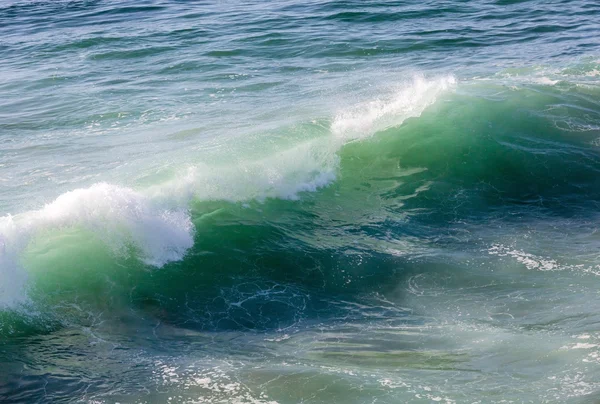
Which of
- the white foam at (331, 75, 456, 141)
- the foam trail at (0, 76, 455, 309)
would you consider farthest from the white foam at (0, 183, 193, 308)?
the white foam at (331, 75, 456, 141)

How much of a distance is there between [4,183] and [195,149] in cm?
317

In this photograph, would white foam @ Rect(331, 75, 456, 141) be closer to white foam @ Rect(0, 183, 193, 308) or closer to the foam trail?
the foam trail

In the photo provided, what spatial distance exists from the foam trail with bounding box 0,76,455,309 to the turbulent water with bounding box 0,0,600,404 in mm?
31

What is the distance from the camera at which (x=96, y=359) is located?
8.20m

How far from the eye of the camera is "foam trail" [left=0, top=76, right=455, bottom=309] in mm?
10078

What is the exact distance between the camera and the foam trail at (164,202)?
1008 centimetres

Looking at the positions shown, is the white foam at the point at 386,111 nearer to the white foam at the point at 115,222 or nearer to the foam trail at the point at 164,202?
the foam trail at the point at 164,202

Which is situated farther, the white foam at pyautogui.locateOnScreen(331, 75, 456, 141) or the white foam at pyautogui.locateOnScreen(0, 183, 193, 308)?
the white foam at pyautogui.locateOnScreen(331, 75, 456, 141)

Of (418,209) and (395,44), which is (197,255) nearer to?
(418,209)

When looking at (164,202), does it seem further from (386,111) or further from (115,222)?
(386,111)

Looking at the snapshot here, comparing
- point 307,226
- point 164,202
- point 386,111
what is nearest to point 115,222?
point 164,202

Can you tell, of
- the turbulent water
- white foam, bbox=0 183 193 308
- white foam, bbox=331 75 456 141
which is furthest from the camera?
white foam, bbox=331 75 456 141

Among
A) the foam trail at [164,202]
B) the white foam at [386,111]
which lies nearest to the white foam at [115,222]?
the foam trail at [164,202]

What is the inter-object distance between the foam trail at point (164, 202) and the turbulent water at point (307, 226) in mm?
31
